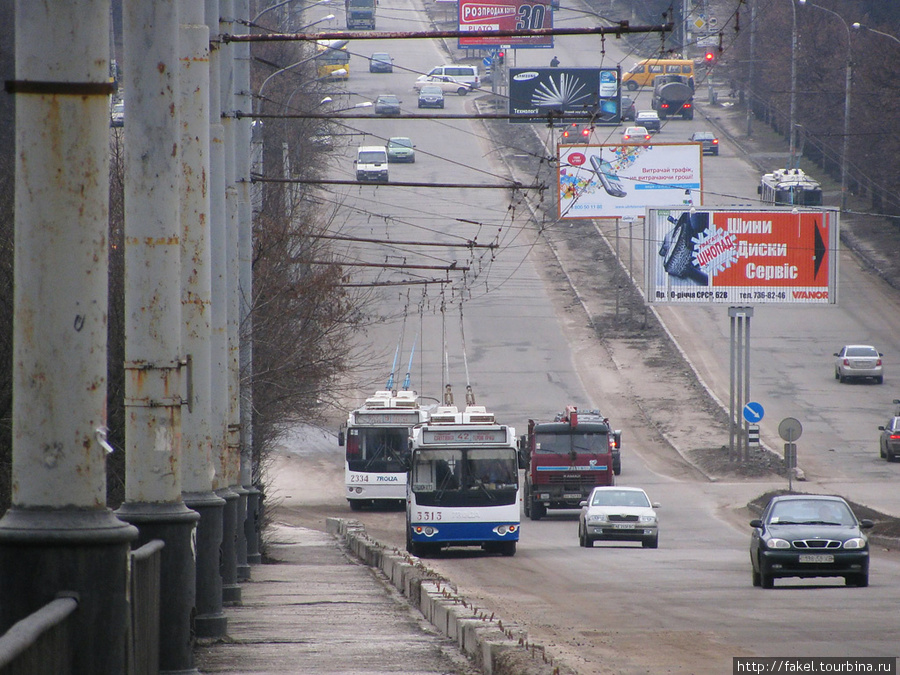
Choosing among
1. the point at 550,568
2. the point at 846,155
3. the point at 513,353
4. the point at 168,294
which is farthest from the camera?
the point at 846,155

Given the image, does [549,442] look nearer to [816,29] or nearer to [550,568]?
[550,568]

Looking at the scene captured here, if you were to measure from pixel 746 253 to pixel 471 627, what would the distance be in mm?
34203

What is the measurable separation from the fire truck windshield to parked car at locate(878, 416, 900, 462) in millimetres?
10783

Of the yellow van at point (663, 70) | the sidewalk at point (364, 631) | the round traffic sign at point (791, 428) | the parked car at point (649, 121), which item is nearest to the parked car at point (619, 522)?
the round traffic sign at point (791, 428)

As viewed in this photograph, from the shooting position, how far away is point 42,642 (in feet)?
15.5

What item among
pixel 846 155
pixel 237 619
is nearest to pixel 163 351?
pixel 237 619

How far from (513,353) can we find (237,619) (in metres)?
44.3

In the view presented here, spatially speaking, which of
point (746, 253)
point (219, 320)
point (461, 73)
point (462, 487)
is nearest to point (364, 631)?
point (219, 320)

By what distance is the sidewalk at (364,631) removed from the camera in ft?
31.4

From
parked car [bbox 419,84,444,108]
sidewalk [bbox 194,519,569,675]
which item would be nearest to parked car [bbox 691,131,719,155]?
parked car [bbox 419,84,444,108]

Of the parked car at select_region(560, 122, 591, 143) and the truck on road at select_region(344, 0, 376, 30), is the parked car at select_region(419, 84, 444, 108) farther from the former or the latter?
the truck on road at select_region(344, 0, 376, 30)

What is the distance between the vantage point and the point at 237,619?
Answer: 13406 mm

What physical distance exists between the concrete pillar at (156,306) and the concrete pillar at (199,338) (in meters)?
2.07

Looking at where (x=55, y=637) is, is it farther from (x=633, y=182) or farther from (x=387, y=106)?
(x=387, y=106)
